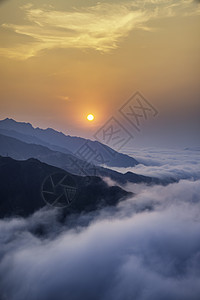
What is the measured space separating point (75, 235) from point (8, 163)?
69.2 meters

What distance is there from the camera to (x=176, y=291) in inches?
4875

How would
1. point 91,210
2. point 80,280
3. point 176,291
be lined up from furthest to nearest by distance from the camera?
1. point 91,210
2. point 80,280
3. point 176,291

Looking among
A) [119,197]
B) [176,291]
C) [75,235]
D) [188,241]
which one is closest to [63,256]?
[75,235]

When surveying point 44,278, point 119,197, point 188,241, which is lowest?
point 44,278

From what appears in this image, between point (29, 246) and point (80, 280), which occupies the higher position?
point (29, 246)

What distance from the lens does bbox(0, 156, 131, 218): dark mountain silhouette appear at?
150625 mm

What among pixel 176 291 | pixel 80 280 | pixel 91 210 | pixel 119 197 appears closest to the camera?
pixel 176 291

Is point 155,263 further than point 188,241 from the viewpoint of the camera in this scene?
No

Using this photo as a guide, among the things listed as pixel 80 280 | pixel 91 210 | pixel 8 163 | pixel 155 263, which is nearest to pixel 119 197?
pixel 91 210

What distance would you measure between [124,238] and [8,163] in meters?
95.3

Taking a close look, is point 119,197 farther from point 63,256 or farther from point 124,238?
point 63,256

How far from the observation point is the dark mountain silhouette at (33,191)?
151 metres

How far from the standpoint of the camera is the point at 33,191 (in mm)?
156250

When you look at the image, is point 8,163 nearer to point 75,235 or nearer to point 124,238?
point 75,235
